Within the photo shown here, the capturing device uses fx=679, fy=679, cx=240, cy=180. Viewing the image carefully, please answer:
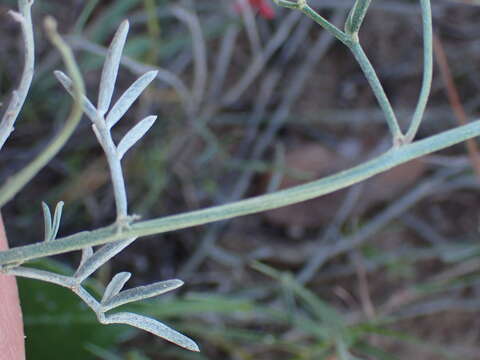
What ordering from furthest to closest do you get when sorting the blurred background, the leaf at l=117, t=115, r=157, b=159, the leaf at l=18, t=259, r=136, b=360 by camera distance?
1. the blurred background
2. the leaf at l=18, t=259, r=136, b=360
3. the leaf at l=117, t=115, r=157, b=159

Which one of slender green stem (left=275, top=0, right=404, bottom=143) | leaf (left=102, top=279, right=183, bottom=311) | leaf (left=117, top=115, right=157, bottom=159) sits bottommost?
leaf (left=102, top=279, right=183, bottom=311)

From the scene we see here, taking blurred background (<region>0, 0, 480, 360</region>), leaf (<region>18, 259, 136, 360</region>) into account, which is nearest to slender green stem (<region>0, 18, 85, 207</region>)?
leaf (<region>18, 259, 136, 360</region>)

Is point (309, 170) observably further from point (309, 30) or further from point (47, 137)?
point (47, 137)

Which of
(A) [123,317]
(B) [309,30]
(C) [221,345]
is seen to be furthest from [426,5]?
(B) [309,30]

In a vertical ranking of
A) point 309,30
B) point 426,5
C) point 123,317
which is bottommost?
point 123,317

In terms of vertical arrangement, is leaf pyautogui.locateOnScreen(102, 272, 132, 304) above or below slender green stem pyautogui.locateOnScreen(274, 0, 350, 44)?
below

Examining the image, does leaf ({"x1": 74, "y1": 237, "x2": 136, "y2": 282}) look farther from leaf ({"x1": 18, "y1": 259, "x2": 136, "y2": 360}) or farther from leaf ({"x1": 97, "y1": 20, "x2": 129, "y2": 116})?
leaf ({"x1": 18, "y1": 259, "x2": 136, "y2": 360})
